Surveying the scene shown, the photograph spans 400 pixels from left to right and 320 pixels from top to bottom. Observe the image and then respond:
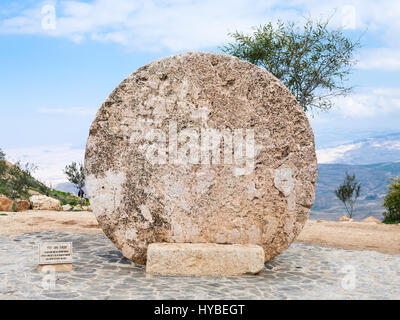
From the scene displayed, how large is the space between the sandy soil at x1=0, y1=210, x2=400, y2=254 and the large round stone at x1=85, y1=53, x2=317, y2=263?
4.12 meters

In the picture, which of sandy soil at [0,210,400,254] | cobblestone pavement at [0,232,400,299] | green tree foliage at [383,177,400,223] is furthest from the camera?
green tree foliage at [383,177,400,223]

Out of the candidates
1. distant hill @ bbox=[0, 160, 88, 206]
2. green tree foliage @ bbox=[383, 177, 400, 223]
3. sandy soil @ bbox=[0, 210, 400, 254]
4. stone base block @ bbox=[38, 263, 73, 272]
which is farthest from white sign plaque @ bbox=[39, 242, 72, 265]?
green tree foliage @ bbox=[383, 177, 400, 223]

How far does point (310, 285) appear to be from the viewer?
6332mm

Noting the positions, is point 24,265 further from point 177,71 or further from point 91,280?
point 177,71

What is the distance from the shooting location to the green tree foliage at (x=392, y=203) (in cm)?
1938

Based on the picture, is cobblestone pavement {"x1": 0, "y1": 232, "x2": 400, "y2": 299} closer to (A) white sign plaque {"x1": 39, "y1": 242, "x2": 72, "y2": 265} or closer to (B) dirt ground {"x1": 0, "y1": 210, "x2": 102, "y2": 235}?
(A) white sign plaque {"x1": 39, "y1": 242, "x2": 72, "y2": 265}

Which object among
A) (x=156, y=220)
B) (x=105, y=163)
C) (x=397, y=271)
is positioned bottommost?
(x=397, y=271)

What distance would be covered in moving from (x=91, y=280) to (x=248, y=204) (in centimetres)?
273

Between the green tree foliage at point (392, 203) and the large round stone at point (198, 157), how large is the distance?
14204 mm

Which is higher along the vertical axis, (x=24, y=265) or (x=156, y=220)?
(x=156, y=220)

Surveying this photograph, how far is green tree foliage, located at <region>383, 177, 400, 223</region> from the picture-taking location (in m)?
19.4

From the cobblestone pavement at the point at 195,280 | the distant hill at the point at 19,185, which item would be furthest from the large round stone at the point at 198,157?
the distant hill at the point at 19,185

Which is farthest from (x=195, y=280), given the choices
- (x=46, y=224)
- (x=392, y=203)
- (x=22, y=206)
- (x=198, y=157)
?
(x=392, y=203)

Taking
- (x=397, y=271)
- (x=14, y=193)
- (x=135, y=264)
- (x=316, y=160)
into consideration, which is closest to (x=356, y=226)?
(x=397, y=271)
